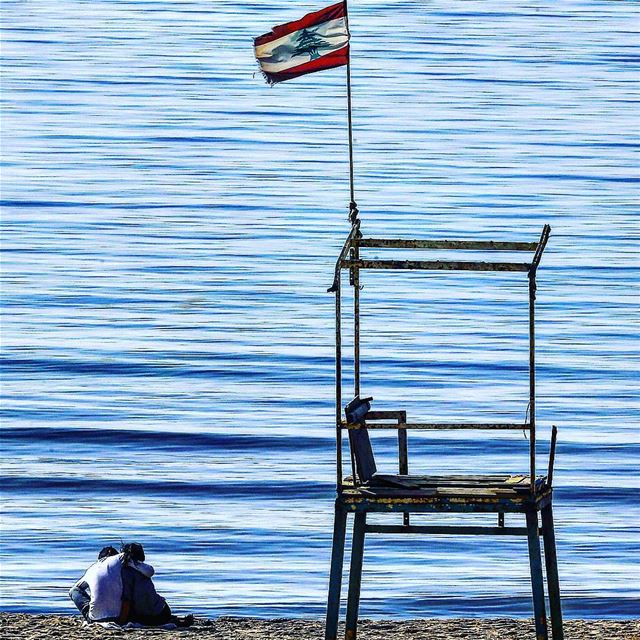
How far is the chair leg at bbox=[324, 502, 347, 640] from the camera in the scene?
10586 millimetres

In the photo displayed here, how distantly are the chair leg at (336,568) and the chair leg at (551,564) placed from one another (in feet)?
4.05

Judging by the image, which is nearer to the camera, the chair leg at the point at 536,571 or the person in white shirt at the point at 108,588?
the chair leg at the point at 536,571

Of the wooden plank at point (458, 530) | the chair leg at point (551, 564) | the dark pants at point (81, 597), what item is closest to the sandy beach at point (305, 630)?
the dark pants at point (81, 597)

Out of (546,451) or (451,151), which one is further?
(451,151)

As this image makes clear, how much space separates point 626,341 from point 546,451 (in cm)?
1021

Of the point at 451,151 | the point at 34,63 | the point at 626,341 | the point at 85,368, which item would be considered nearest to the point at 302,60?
the point at 85,368

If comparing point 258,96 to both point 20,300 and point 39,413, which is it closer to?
point 20,300

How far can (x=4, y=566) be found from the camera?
18047 millimetres

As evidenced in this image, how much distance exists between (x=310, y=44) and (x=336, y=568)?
3.80 metres

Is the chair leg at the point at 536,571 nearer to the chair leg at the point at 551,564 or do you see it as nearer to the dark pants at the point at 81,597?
the chair leg at the point at 551,564

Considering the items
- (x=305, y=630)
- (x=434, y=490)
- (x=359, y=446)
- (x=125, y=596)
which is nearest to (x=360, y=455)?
(x=359, y=446)

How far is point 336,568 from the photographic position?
1081 cm

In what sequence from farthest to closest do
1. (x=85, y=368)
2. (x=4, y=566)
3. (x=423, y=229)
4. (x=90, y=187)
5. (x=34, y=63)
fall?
(x=34, y=63)
(x=90, y=187)
(x=423, y=229)
(x=85, y=368)
(x=4, y=566)

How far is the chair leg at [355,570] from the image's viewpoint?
10938 mm
